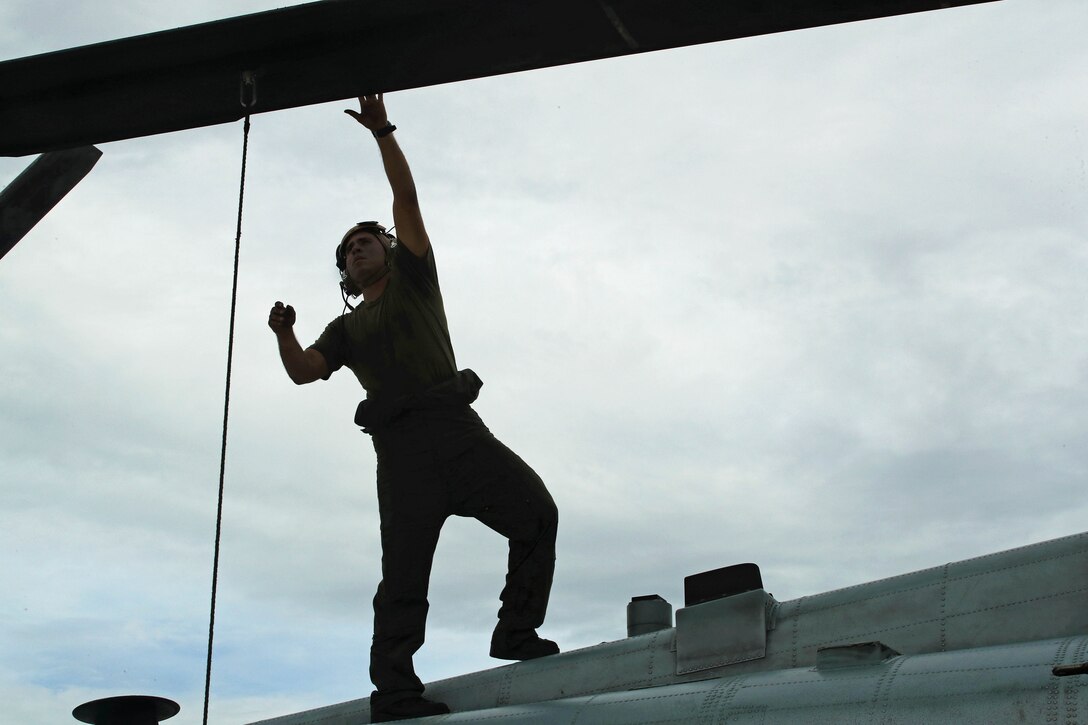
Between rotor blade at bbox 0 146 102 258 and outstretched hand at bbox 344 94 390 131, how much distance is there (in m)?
2.02

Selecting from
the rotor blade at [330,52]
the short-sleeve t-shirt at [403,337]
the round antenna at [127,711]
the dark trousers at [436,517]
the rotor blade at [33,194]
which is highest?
the rotor blade at [33,194]

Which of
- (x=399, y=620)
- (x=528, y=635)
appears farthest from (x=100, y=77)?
(x=528, y=635)

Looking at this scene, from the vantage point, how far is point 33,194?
334 inches

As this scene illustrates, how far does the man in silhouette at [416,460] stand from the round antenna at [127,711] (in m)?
1.68

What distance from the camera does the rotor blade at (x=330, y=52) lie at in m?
6.33

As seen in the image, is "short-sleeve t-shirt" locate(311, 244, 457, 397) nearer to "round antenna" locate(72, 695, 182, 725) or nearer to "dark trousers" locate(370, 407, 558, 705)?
"dark trousers" locate(370, 407, 558, 705)

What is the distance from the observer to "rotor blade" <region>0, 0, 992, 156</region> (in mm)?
6332

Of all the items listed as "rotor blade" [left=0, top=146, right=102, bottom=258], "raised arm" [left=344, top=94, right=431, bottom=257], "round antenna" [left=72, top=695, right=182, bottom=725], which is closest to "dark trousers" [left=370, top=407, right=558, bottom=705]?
"raised arm" [left=344, top=94, right=431, bottom=257]

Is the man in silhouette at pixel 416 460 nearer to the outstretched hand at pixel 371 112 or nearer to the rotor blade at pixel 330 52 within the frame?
the outstretched hand at pixel 371 112

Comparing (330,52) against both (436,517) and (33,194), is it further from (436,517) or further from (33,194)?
(436,517)

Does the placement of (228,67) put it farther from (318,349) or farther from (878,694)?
(878,694)

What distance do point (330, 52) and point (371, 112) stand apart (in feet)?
3.33

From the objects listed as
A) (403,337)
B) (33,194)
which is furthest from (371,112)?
(33,194)

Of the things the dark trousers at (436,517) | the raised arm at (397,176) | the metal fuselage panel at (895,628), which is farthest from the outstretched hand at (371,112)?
the metal fuselage panel at (895,628)
